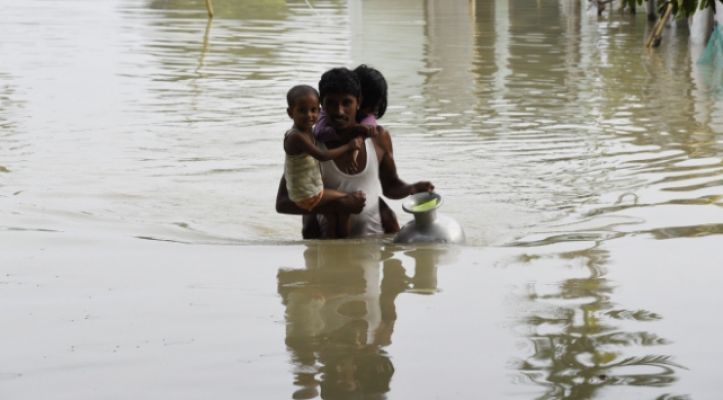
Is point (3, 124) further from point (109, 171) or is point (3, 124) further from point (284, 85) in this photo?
point (284, 85)

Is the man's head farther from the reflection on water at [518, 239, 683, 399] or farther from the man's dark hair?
the reflection on water at [518, 239, 683, 399]

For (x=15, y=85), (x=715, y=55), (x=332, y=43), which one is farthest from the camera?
(x=332, y=43)

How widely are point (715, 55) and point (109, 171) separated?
10.4 metres

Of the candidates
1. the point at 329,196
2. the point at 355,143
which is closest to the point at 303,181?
the point at 329,196

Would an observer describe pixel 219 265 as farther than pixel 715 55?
No

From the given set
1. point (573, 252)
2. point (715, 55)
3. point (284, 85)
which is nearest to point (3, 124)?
point (284, 85)

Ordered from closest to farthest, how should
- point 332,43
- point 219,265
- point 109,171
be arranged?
1. point 219,265
2. point 109,171
3. point 332,43

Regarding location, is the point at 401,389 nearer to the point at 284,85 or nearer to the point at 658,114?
the point at 658,114

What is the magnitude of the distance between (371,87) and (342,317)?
4.93 ft

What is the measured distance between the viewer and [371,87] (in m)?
5.99

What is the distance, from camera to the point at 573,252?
612cm

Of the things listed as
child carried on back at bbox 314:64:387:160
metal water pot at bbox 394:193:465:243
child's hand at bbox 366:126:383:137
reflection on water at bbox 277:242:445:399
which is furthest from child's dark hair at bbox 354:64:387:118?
reflection on water at bbox 277:242:445:399

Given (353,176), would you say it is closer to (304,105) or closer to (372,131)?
(372,131)

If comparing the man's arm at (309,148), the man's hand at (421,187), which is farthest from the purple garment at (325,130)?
the man's hand at (421,187)
